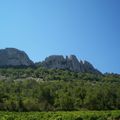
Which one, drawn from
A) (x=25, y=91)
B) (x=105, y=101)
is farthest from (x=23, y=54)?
(x=105, y=101)

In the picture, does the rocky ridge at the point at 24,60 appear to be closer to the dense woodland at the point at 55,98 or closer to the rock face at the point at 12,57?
the rock face at the point at 12,57

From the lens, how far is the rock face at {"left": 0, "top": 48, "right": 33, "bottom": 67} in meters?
193

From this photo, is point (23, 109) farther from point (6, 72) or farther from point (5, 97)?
point (6, 72)

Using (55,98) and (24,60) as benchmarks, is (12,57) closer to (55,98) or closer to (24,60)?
(24,60)

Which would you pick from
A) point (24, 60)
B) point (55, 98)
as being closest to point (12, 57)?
point (24, 60)

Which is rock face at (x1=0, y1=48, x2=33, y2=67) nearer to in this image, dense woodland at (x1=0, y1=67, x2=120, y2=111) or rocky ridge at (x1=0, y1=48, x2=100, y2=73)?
rocky ridge at (x1=0, y1=48, x2=100, y2=73)

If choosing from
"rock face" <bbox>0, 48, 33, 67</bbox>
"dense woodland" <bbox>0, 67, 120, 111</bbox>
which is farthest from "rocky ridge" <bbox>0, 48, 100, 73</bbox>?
"dense woodland" <bbox>0, 67, 120, 111</bbox>

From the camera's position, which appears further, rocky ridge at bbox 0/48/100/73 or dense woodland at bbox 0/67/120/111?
rocky ridge at bbox 0/48/100/73

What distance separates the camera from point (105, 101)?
360 ft

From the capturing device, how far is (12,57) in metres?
195

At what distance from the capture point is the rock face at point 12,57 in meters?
193

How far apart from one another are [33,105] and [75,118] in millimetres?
35094

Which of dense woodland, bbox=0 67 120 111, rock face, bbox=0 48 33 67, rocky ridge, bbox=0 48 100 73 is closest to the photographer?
dense woodland, bbox=0 67 120 111

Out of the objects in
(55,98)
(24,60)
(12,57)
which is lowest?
(55,98)
